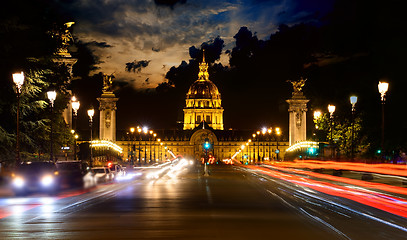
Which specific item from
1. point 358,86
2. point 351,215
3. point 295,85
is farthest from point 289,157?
point 351,215

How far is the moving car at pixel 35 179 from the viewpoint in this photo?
2836 cm

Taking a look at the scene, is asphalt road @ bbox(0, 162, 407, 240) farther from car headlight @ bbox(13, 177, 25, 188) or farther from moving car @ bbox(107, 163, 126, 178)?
moving car @ bbox(107, 163, 126, 178)

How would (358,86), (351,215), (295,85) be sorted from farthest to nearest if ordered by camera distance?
1. (295,85)
2. (358,86)
3. (351,215)

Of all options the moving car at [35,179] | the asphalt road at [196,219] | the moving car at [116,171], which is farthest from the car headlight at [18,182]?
Answer: the moving car at [116,171]

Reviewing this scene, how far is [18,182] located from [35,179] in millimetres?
909

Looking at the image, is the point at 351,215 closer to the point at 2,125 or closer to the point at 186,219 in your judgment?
the point at 186,219

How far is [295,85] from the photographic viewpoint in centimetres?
12319

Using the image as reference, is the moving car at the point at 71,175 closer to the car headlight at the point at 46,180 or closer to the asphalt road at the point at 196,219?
the car headlight at the point at 46,180

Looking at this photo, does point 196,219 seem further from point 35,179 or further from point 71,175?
point 71,175

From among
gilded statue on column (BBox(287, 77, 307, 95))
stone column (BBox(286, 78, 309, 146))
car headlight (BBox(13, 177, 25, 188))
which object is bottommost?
car headlight (BBox(13, 177, 25, 188))

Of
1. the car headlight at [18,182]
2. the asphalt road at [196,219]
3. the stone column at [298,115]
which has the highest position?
the stone column at [298,115]

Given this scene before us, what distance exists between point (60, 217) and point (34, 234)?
12.7 ft

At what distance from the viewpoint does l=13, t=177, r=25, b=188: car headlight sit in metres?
28.1

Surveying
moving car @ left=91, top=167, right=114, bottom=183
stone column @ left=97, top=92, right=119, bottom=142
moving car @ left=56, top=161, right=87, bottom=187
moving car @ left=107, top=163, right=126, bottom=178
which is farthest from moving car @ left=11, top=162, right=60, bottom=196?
stone column @ left=97, top=92, right=119, bottom=142
